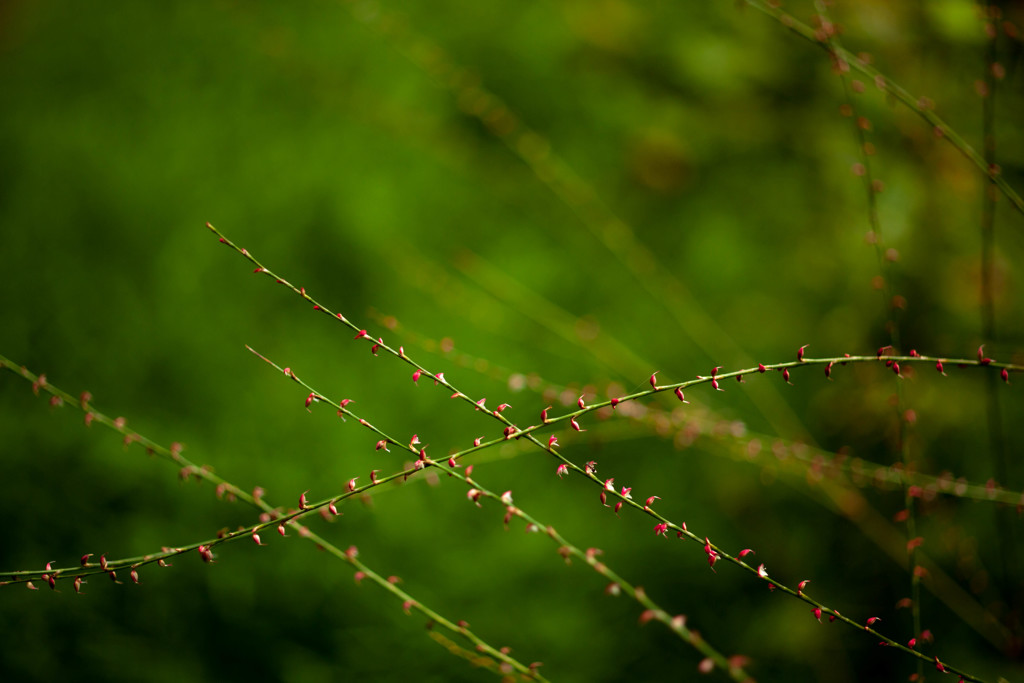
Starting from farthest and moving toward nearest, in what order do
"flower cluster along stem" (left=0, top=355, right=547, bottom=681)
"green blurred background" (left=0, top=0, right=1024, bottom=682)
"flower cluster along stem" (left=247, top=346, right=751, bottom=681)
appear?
"green blurred background" (left=0, top=0, right=1024, bottom=682)
"flower cluster along stem" (left=0, top=355, right=547, bottom=681)
"flower cluster along stem" (left=247, top=346, right=751, bottom=681)

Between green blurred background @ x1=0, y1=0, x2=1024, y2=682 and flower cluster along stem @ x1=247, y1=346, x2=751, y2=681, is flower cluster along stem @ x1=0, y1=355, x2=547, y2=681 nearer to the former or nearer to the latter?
flower cluster along stem @ x1=247, y1=346, x2=751, y2=681

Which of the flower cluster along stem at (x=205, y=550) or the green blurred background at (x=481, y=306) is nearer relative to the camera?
the flower cluster along stem at (x=205, y=550)

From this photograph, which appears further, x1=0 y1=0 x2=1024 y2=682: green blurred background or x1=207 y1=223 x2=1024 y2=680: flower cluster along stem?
x1=0 y1=0 x2=1024 y2=682: green blurred background

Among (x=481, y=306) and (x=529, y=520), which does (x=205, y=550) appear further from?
(x=481, y=306)

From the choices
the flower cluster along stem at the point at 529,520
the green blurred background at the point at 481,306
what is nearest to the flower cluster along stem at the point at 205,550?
the flower cluster along stem at the point at 529,520

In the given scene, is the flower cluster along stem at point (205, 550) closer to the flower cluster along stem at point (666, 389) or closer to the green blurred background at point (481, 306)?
the flower cluster along stem at point (666, 389)

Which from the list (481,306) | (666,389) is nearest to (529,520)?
(666,389)

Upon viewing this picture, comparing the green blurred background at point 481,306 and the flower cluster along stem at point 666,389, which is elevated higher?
the green blurred background at point 481,306

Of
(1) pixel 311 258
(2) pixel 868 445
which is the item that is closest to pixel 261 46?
(1) pixel 311 258

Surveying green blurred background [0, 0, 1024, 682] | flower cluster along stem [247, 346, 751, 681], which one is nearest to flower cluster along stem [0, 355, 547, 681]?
flower cluster along stem [247, 346, 751, 681]
